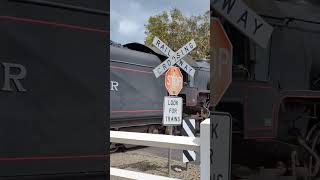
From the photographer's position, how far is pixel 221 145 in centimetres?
193

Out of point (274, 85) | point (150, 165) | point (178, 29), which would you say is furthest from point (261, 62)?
point (178, 29)

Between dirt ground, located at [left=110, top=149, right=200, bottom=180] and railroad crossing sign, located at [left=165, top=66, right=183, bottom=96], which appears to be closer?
dirt ground, located at [left=110, top=149, right=200, bottom=180]

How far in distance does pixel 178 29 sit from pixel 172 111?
94.2 feet

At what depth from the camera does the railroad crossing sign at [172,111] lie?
788 cm

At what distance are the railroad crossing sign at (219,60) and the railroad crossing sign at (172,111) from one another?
5922 mm

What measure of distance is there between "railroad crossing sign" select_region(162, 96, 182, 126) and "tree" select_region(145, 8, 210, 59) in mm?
26703

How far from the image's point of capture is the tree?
3519 cm

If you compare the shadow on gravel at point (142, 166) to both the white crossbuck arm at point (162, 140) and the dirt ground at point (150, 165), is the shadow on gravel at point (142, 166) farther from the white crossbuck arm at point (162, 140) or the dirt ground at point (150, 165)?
the white crossbuck arm at point (162, 140)

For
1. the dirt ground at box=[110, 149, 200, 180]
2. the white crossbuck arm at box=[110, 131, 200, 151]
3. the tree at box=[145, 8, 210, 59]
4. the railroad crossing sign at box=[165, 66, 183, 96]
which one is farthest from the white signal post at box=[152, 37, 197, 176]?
the tree at box=[145, 8, 210, 59]

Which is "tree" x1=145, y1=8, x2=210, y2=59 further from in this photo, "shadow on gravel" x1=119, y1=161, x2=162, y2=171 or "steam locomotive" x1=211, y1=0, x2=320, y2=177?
"steam locomotive" x1=211, y1=0, x2=320, y2=177

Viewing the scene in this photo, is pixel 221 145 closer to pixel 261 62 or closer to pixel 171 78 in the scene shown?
pixel 261 62

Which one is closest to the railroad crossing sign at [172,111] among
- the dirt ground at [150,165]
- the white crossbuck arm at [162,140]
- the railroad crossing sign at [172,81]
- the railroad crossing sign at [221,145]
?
the dirt ground at [150,165]
